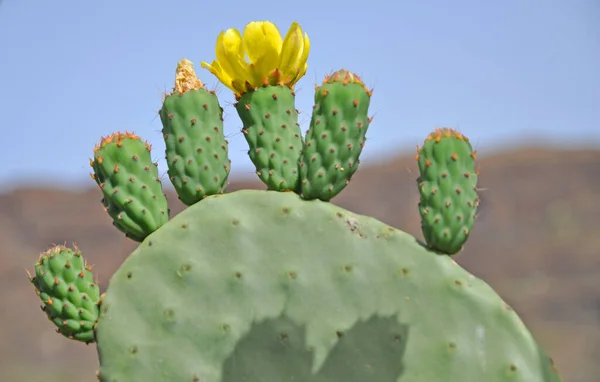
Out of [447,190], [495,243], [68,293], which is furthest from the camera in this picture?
[495,243]

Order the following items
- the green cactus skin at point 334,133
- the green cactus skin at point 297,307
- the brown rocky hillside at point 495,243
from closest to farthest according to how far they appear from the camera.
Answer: the green cactus skin at point 297,307
the green cactus skin at point 334,133
the brown rocky hillside at point 495,243

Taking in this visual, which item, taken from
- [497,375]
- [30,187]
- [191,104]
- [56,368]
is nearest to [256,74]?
[191,104]

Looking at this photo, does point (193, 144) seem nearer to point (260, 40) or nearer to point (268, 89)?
point (268, 89)

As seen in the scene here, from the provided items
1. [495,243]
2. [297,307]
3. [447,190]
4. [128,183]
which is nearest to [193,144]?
[128,183]

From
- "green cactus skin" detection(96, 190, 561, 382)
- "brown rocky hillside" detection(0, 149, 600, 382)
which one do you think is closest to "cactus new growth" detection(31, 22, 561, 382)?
"green cactus skin" detection(96, 190, 561, 382)

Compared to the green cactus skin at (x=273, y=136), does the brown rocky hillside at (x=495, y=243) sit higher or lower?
lower

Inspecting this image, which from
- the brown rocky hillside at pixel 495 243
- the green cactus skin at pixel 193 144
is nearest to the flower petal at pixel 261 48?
the green cactus skin at pixel 193 144

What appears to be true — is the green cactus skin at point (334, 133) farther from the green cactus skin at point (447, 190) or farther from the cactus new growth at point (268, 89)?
the green cactus skin at point (447, 190)
